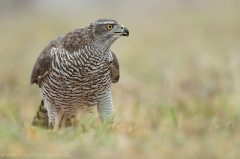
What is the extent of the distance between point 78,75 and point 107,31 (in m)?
0.60

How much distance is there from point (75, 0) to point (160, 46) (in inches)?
739

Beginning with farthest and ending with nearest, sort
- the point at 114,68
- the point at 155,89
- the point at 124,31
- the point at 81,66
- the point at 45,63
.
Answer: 1. the point at 155,89
2. the point at 114,68
3. the point at 45,63
4. the point at 124,31
5. the point at 81,66

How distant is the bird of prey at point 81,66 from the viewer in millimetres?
5719

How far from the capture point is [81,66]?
18.7 feet

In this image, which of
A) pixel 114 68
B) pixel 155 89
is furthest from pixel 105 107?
pixel 155 89

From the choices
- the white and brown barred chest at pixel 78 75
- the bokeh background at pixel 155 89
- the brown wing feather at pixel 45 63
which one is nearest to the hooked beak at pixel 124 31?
the white and brown barred chest at pixel 78 75

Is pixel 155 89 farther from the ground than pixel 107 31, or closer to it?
closer to it

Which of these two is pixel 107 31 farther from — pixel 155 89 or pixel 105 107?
pixel 155 89

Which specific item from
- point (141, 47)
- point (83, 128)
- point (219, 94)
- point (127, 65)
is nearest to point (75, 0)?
point (141, 47)

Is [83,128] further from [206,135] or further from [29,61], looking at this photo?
[29,61]

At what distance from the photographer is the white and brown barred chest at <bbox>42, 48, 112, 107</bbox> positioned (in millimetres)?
5703

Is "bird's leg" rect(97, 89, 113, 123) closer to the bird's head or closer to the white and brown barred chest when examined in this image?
the white and brown barred chest

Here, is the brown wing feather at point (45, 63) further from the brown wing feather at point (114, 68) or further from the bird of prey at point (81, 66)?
the brown wing feather at point (114, 68)

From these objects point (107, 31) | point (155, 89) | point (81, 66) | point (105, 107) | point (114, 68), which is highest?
point (107, 31)
